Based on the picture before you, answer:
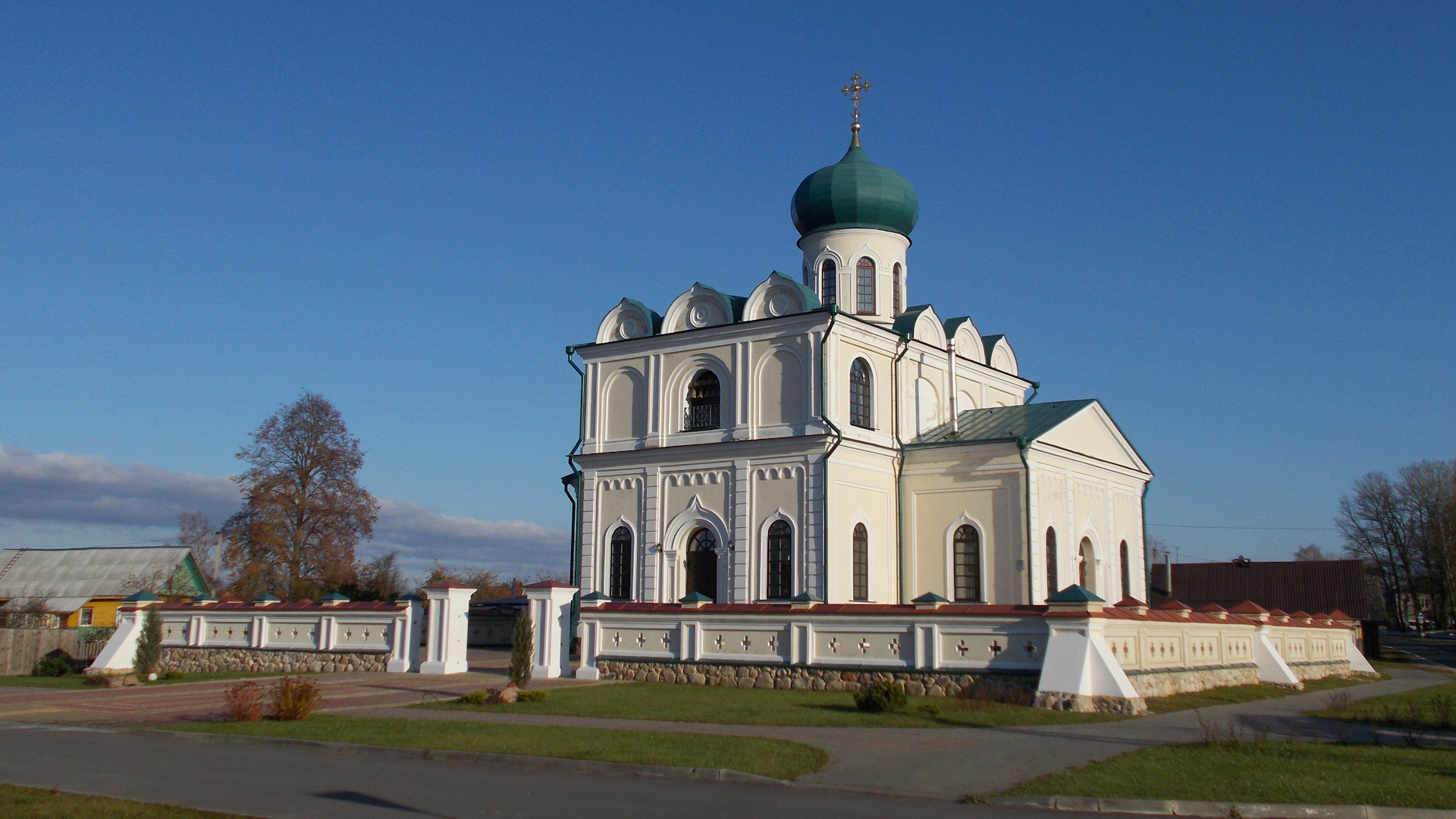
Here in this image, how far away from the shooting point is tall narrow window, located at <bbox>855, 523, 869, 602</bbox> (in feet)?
79.9

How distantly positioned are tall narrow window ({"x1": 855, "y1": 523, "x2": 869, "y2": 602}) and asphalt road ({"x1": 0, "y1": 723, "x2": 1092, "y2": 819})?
1457 cm

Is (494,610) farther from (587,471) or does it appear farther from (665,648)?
(665,648)

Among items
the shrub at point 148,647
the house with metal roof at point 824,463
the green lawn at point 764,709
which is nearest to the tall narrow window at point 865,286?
the house with metal roof at point 824,463

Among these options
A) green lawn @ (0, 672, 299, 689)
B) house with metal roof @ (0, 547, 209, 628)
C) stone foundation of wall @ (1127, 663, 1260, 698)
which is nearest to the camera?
stone foundation of wall @ (1127, 663, 1260, 698)

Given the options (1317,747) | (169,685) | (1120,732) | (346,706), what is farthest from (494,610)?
(1317,747)

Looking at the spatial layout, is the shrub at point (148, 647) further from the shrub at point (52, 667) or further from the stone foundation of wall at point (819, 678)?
the stone foundation of wall at point (819, 678)

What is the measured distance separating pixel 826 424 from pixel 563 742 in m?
13.1

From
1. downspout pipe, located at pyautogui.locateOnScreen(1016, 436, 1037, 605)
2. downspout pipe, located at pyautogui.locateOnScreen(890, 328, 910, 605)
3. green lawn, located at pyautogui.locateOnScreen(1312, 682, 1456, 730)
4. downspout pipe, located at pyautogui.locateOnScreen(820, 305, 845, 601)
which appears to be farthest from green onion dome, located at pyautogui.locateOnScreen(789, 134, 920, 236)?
green lawn, located at pyautogui.locateOnScreen(1312, 682, 1456, 730)

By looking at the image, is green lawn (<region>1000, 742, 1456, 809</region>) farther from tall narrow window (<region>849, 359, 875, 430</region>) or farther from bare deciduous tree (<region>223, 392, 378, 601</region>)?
bare deciduous tree (<region>223, 392, 378, 601</region>)

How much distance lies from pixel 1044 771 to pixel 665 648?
1054 centimetres

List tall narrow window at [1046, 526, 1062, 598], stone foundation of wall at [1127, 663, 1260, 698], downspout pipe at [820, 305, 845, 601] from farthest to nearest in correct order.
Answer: tall narrow window at [1046, 526, 1062, 598]
downspout pipe at [820, 305, 845, 601]
stone foundation of wall at [1127, 663, 1260, 698]

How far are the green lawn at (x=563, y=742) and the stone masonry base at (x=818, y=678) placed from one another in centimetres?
486

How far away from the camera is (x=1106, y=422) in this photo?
2819 centimetres

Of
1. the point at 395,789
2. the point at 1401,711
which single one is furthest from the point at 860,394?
the point at 395,789
